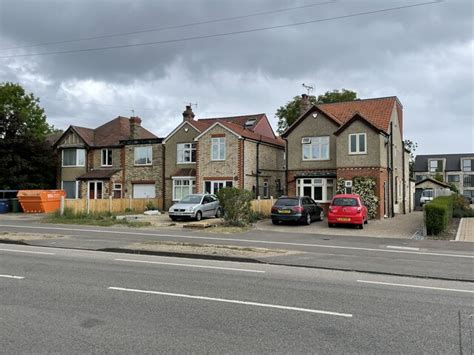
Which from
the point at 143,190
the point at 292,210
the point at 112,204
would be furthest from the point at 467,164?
the point at 112,204

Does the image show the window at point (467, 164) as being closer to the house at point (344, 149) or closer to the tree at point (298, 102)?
the tree at point (298, 102)

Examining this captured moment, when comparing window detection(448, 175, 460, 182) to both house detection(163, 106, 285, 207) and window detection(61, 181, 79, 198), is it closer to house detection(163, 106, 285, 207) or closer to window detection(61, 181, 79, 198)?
house detection(163, 106, 285, 207)

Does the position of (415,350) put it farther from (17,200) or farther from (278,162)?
(17,200)

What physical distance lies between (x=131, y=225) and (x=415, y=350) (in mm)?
18933

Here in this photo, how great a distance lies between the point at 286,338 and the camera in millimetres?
5098

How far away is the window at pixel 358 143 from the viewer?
2739 centimetres

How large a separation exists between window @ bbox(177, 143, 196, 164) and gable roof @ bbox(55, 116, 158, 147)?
6.53m

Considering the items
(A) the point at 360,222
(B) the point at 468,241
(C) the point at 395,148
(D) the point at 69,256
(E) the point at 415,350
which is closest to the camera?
(E) the point at 415,350

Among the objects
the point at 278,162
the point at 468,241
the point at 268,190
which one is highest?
the point at 278,162

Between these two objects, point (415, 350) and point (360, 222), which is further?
point (360, 222)

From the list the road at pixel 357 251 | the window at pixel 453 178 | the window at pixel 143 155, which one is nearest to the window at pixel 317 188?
the road at pixel 357 251

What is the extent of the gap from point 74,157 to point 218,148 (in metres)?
15.3

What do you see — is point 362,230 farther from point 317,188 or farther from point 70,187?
point 70,187

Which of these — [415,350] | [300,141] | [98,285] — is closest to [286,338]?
[415,350]
